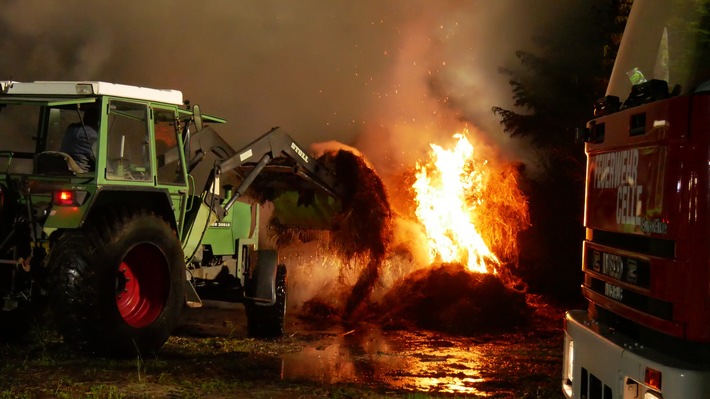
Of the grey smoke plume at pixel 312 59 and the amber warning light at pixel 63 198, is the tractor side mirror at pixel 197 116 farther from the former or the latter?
the grey smoke plume at pixel 312 59

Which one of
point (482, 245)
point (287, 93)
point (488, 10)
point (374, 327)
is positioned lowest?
point (374, 327)

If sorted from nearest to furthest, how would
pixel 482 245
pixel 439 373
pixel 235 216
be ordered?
pixel 439 373 → pixel 235 216 → pixel 482 245

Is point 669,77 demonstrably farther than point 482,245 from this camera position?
No

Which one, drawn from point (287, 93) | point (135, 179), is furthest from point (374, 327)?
point (287, 93)

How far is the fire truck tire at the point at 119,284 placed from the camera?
7.32m

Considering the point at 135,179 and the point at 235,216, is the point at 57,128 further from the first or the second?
the point at 235,216

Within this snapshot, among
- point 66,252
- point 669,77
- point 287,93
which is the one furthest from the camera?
point 287,93

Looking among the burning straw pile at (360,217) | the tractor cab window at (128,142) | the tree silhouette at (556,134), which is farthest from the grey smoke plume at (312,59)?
the tractor cab window at (128,142)

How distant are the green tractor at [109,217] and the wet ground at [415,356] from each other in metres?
1.08

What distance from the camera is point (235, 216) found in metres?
10.5

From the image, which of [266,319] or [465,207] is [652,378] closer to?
[266,319]

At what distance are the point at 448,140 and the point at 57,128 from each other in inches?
326

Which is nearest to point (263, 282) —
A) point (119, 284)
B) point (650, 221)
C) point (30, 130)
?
point (119, 284)

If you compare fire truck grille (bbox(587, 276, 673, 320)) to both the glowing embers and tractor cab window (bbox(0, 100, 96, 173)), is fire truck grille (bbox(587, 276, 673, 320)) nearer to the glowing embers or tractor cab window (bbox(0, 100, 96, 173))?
tractor cab window (bbox(0, 100, 96, 173))
